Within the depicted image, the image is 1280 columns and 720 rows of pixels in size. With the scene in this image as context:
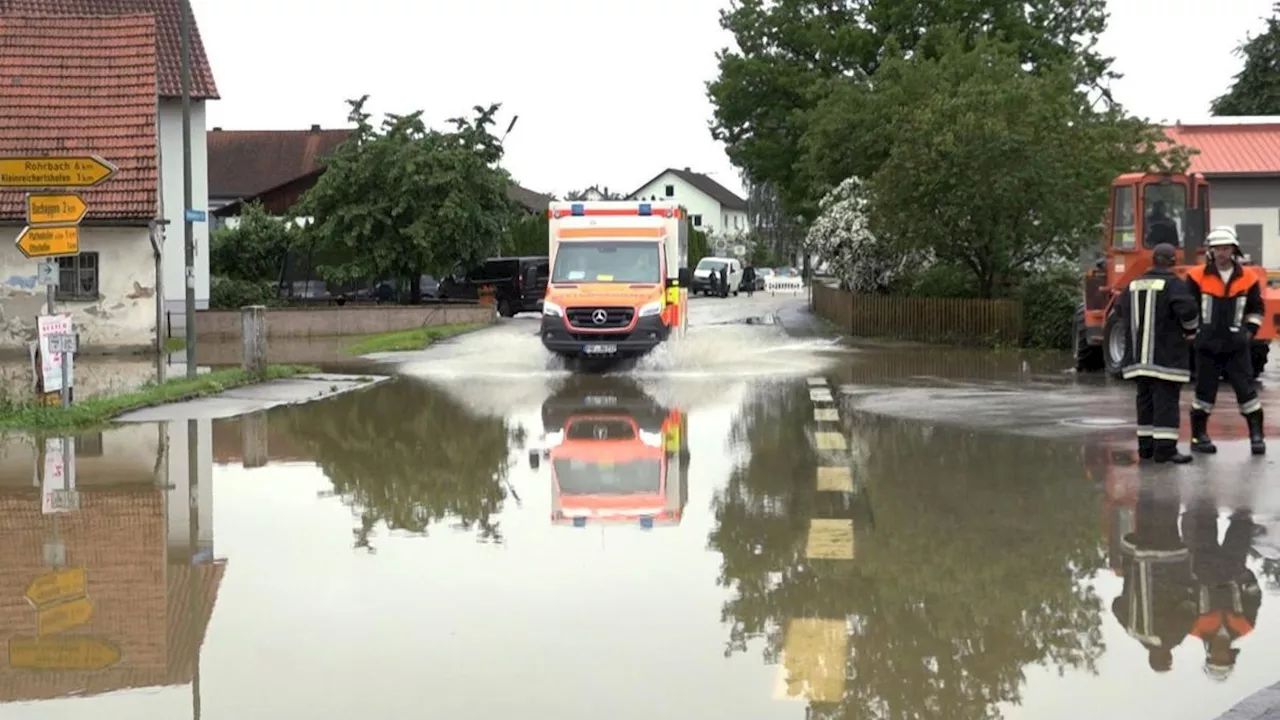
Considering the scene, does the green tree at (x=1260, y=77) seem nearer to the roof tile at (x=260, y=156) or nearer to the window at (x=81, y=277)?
the roof tile at (x=260, y=156)

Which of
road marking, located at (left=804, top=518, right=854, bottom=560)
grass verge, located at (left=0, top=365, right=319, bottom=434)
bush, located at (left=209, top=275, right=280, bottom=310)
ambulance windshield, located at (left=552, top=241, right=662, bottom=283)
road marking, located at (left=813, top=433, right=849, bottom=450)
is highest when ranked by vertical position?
ambulance windshield, located at (left=552, top=241, right=662, bottom=283)

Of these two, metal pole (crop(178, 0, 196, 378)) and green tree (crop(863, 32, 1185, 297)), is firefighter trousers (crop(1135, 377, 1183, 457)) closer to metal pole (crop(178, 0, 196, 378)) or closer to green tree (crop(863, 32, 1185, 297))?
metal pole (crop(178, 0, 196, 378))

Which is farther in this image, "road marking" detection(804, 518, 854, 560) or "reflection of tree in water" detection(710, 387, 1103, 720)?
"road marking" detection(804, 518, 854, 560)

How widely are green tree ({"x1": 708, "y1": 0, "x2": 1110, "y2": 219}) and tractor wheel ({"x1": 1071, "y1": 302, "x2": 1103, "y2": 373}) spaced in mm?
23657

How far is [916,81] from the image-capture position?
3791cm

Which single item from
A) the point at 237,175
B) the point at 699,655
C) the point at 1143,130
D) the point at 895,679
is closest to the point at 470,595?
the point at 699,655

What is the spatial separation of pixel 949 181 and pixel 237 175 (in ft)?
174

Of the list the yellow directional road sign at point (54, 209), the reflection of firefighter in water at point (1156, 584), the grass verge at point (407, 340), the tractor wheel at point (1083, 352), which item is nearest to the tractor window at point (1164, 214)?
the tractor wheel at point (1083, 352)

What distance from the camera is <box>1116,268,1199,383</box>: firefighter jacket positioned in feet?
41.9

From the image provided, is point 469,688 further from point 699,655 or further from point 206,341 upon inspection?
point 206,341

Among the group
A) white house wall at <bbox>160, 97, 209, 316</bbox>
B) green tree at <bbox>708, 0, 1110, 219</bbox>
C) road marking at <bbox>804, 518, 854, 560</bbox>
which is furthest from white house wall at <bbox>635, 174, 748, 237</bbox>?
road marking at <bbox>804, 518, 854, 560</bbox>

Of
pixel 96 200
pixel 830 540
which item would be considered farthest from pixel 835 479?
pixel 96 200

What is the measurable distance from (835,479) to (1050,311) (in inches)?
718

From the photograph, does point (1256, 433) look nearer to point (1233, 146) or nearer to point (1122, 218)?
point (1122, 218)
